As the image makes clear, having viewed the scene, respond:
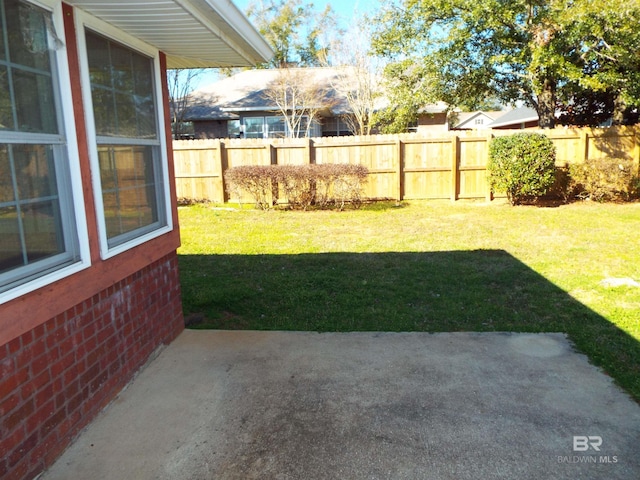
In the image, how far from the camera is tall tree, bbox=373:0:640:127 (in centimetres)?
1052

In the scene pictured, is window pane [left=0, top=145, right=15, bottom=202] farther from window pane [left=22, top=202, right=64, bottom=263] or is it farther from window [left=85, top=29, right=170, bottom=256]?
window [left=85, top=29, right=170, bottom=256]

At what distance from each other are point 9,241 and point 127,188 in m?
1.14

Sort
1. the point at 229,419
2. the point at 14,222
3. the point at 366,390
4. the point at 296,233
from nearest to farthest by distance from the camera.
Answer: the point at 14,222
the point at 229,419
the point at 366,390
the point at 296,233

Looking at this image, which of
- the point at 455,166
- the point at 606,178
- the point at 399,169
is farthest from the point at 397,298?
the point at 606,178

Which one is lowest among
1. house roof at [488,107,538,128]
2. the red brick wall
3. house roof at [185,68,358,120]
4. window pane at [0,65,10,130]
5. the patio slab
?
the patio slab

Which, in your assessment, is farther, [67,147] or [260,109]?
[260,109]

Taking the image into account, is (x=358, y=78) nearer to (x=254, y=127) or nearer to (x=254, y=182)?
(x=254, y=127)

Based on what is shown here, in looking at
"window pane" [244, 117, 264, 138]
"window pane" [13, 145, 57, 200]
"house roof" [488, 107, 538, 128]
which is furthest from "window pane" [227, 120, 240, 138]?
"window pane" [13, 145, 57, 200]

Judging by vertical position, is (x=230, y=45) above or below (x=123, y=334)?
above

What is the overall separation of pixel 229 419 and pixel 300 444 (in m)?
0.50

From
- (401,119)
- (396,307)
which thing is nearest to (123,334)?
(396,307)

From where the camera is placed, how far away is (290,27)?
102 ft

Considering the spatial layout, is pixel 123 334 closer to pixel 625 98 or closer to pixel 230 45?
pixel 230 45

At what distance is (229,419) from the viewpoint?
292 centimetres
